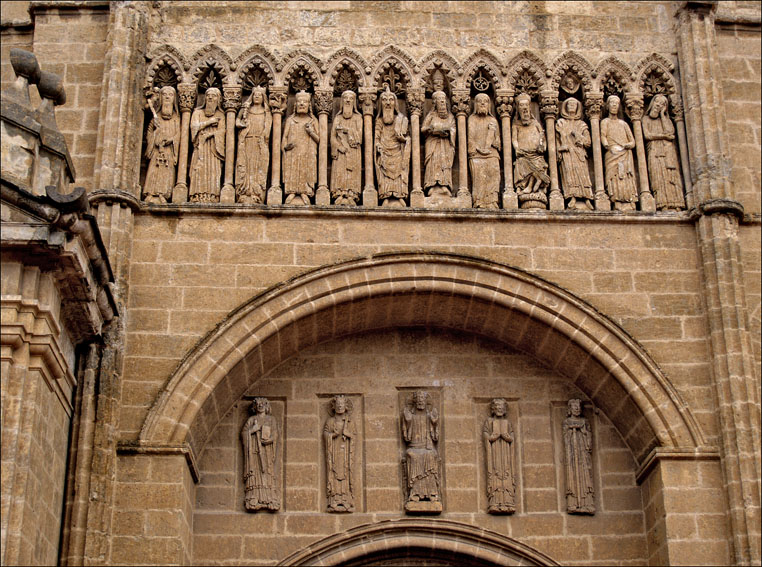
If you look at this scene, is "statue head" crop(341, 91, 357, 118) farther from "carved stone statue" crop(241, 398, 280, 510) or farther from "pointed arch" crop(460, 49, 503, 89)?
"carved stone statue" crop(241, 398, 280, 510)

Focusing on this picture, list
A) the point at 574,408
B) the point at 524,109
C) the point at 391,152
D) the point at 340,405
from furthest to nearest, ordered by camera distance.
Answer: the point at 524,109
the point at 391,152
the point at 574,408
the point at 340,405

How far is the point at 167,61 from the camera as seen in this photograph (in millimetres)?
14555

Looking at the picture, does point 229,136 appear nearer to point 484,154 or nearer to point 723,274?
point 484,154

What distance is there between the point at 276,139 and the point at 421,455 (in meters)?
3.52

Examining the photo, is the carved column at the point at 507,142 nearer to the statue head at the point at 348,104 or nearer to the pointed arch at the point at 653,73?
the pointed arch at the point at 653,73

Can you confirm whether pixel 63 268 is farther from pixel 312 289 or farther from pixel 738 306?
pixel 738 306

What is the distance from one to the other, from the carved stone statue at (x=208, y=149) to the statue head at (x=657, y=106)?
446 cm

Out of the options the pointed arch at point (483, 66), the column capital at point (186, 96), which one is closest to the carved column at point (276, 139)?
the column capital at point (186, 96)

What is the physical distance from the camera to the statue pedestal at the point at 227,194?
13.9m

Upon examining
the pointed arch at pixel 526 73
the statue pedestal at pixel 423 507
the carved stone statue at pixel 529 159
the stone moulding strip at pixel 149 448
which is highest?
the pointed arch at pixel 526 73

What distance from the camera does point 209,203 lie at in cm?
1384

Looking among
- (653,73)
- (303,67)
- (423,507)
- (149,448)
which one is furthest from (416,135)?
(149,448)

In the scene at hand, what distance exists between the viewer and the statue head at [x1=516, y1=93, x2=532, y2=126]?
47.6 feet

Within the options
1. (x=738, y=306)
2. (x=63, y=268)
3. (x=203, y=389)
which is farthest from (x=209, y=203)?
(x=738, y=306)
